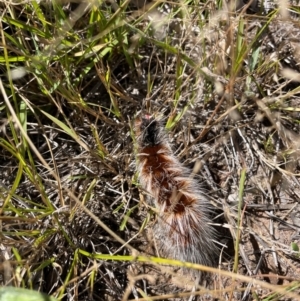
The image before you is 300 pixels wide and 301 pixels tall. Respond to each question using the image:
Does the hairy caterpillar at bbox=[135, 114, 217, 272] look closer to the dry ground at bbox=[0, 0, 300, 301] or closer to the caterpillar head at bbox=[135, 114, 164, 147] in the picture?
the caterpillar head at bbox=[135, 114, 164, 147]

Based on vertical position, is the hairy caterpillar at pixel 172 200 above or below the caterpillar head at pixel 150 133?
below

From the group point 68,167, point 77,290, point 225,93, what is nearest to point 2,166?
point 68,167

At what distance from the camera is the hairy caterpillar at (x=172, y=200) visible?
7.54 ft

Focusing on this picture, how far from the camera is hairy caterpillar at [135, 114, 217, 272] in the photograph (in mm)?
2297

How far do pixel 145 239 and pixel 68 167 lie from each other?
0.54 m

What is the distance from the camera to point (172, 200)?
7.58ft

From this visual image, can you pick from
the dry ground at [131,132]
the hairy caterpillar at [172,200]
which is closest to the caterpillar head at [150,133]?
the hairy caterpillar at [172,200]

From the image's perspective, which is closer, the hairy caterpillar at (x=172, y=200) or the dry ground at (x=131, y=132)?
the hairy caterpillar at (x=172, y=200)

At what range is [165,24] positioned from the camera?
2.66 m

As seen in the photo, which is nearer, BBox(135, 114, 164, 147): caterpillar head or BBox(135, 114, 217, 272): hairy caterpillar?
BBox(135, 114, 217, 272): hairy caterpillar

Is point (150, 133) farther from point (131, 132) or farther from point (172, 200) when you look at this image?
point (172, 200)

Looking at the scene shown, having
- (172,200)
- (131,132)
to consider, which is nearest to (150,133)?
(131,132)

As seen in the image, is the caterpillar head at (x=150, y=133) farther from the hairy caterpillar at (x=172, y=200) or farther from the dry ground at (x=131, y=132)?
the dry ground at (x=131, y=132)

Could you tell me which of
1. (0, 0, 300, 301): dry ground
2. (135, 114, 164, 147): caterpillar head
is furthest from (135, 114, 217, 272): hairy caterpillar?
(0, 0, 300, 301): dry ground
